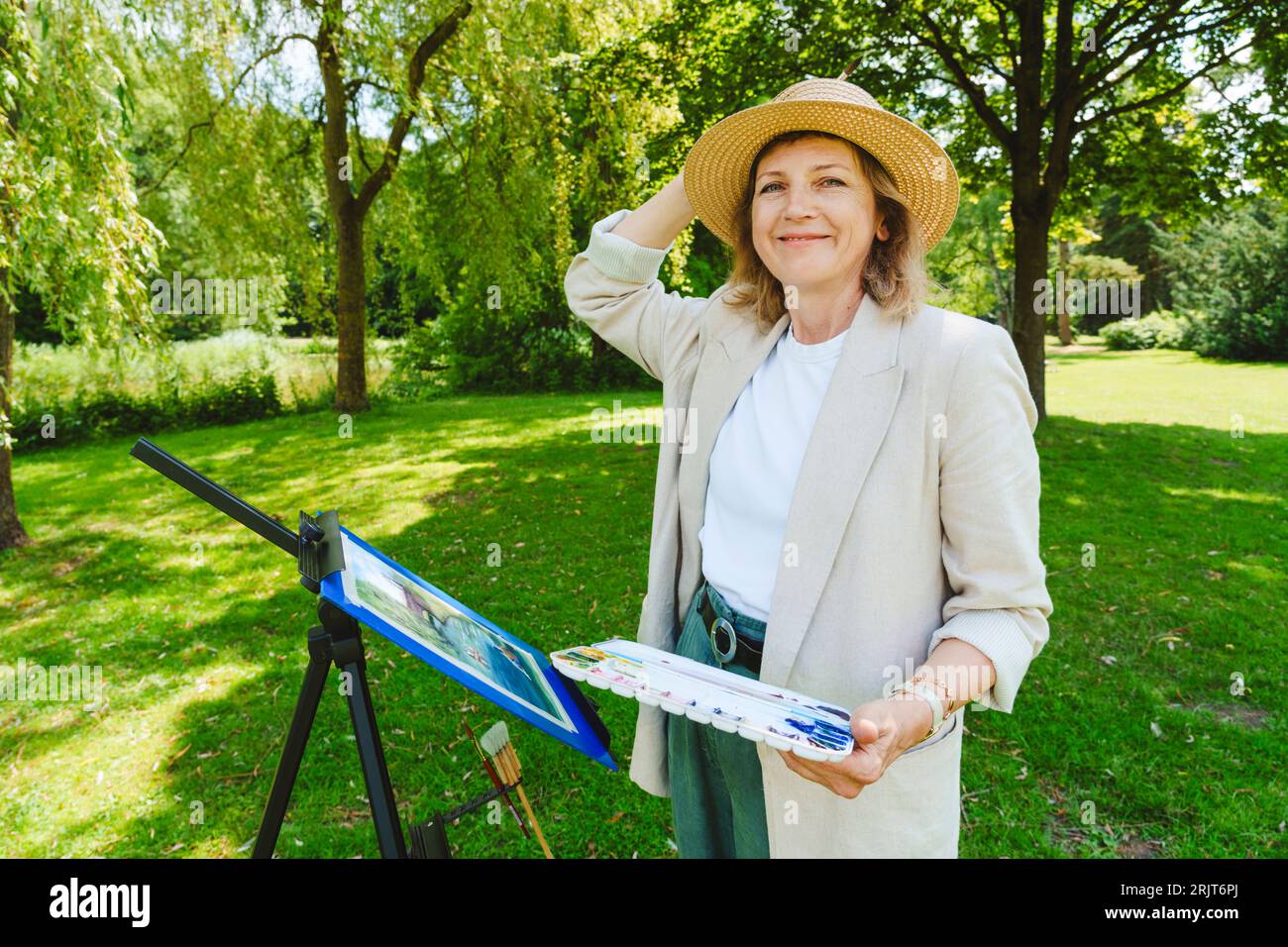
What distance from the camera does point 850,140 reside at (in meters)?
1.85

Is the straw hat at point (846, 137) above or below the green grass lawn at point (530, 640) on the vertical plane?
above

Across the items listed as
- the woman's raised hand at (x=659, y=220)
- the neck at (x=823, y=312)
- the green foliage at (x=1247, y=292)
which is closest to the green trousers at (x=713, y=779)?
the neck at (x=823, y=312)

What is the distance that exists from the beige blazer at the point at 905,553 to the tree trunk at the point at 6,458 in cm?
706

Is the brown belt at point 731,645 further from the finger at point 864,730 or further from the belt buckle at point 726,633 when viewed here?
the finger at point 864,730

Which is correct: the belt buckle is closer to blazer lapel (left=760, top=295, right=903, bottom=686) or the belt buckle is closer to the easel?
blazer lapel (left=760, top=295, right=903, bottom=686)

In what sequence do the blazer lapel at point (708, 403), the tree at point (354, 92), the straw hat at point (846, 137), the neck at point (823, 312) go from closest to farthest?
1. the straw hat at point (846, 137)
2. the neck at point (823, 312)
3. the blazer lapel at point (708, 403)
4. the tree at point (354, 92)

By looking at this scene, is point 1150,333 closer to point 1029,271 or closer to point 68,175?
point 1029,271

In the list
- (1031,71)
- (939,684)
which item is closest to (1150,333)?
(1031,71)

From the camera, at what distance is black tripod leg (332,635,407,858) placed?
155cm

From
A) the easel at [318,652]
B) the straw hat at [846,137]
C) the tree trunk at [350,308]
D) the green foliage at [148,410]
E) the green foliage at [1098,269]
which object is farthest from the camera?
the green foliage at [1098,269]

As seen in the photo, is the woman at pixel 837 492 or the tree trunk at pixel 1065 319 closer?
the woman at pixel 837 492

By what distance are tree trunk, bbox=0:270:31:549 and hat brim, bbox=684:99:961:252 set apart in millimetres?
6661

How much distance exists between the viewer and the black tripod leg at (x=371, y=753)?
155cm
